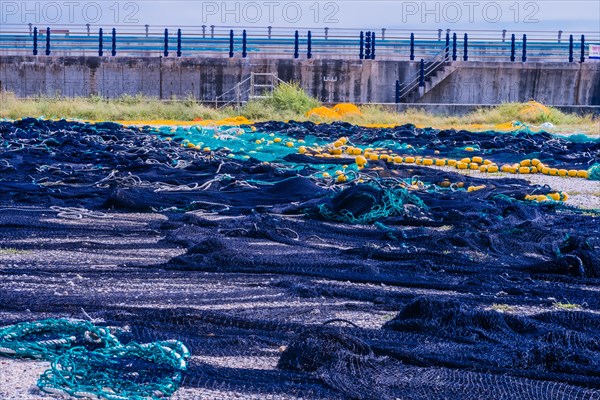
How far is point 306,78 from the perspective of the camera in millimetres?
33812

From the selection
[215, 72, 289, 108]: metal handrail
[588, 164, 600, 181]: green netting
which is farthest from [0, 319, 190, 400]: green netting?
[215, 72, 289, 108]: metal handrail

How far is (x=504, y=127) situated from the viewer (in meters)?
26.2

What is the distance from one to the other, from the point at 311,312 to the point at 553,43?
34384 mm

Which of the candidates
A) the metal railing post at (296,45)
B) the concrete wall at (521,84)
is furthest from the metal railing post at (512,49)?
the metal railing post at (296,45)

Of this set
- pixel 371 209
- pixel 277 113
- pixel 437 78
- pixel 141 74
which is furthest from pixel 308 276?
pixel 437 78

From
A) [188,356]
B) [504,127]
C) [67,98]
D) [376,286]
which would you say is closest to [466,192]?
[376,286]

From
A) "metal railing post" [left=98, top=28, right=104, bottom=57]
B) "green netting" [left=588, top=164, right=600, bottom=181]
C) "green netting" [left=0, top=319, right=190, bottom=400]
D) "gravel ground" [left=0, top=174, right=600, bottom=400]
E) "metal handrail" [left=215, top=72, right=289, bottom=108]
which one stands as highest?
"metal railing post" [left=98, top=28, right=104, bottom=57]

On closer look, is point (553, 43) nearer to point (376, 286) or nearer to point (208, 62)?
point (208, 62)

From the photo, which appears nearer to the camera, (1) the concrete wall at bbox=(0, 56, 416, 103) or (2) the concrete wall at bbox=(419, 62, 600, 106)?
(1) the concrete wall at bbox=(0, 56, 416, 103)

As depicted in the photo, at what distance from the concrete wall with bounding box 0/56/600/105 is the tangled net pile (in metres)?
19.2

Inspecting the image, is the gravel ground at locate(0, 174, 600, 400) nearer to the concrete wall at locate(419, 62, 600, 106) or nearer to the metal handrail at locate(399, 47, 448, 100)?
the metal handrail at locate(399, 47, 448, 100)

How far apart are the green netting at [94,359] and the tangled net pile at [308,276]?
0.08 feet

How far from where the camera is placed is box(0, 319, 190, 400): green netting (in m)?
4.52

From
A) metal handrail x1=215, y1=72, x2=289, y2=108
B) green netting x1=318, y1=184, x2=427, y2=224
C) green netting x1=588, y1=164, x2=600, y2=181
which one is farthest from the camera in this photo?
metal handrail x1=215, y1=72, x2=289, y2=108
